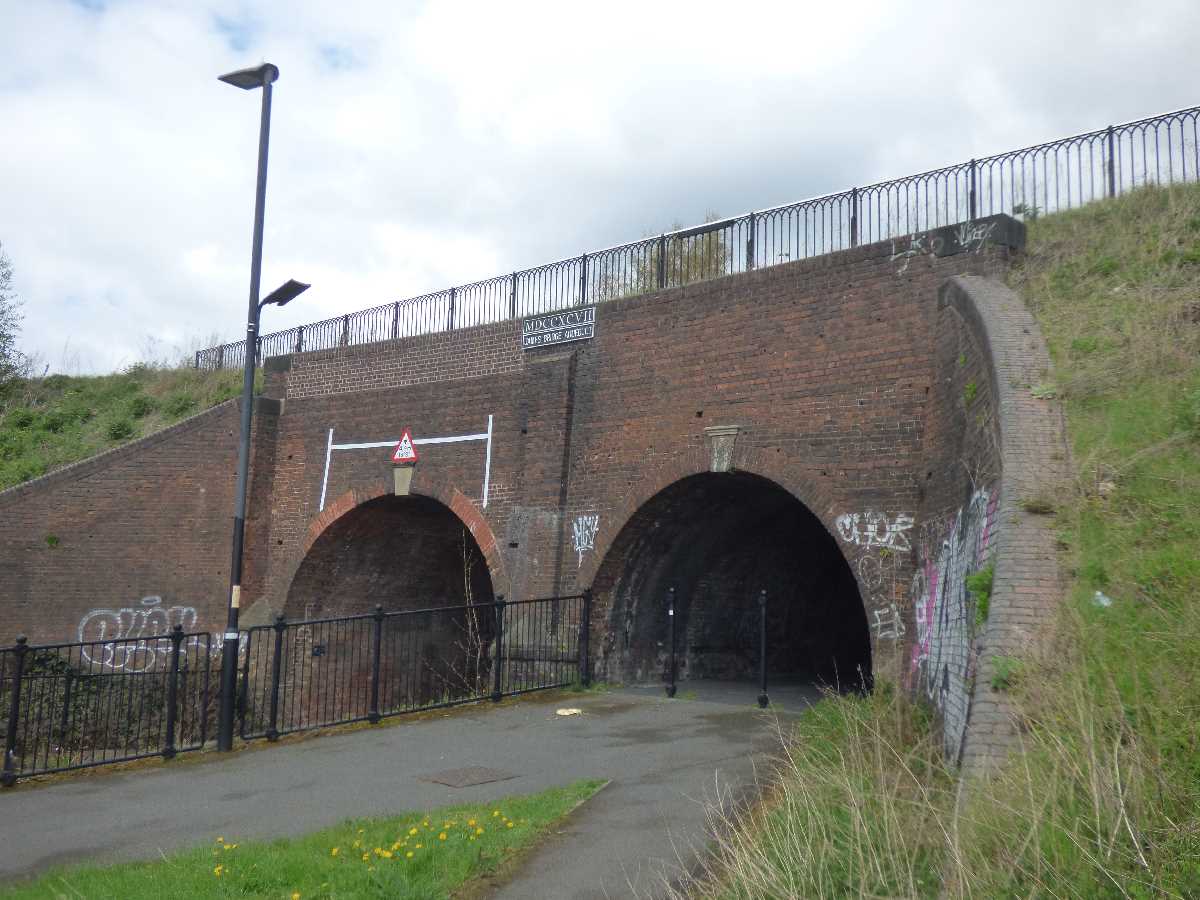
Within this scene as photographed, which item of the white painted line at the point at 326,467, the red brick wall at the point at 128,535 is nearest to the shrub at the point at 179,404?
the red brick wall at the point at 128,535

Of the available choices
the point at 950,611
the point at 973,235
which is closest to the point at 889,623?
the point at 950,611

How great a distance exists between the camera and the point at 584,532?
1429 centimetres

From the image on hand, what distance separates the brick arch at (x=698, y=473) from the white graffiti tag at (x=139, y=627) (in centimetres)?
762

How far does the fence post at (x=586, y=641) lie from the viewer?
1372 centimetres

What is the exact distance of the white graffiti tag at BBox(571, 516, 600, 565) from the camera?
14.2 m

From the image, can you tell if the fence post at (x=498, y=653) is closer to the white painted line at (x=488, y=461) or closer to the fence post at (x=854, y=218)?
the white painted line at (x=488, y=461)

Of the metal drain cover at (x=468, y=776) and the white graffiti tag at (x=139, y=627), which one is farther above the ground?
the white graffiti tag at (x=139, y=627)

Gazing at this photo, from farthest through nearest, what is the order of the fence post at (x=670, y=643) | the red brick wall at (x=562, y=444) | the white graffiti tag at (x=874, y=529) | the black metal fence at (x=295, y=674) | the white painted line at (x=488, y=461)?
1. the white painted line at (x=488, y=461)
2. the fence post at (x=670, y=643)
3. the black metal fence at (x=295, y=674)
4. the red brick wall at (x=562, y=444)
5. the white graffiti tag at (x=874, y=529)

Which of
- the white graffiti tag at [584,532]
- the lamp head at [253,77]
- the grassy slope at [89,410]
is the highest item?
the lamp head at [253,77]

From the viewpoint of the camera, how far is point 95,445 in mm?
21516

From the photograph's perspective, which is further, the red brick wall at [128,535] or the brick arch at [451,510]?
the red brick wall at [128,535]

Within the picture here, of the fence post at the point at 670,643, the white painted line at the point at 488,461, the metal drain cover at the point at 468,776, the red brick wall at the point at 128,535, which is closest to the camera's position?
the metal drain cover at the point at 468,776

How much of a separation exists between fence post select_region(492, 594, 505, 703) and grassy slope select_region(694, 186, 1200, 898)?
440 cm

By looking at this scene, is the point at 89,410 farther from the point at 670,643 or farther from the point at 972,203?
the point at 972,203
